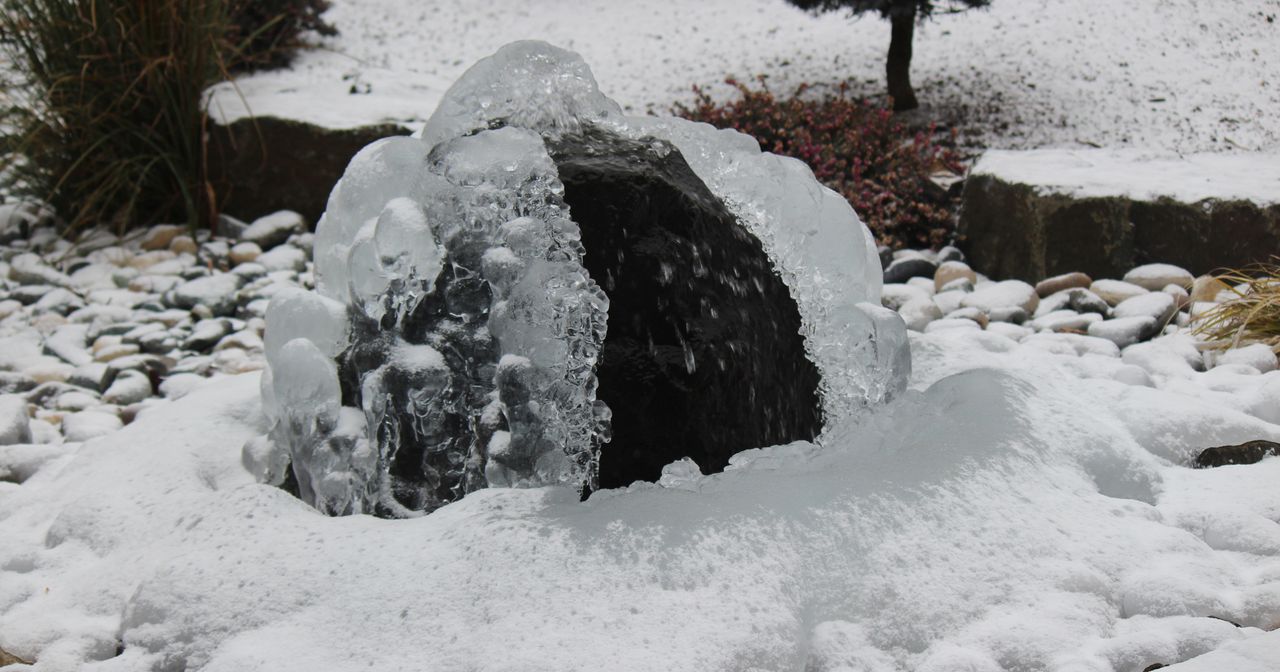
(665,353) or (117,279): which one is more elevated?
(665,353)

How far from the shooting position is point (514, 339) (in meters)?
1.98

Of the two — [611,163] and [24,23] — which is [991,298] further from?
[24,23]

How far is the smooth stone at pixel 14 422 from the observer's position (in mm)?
2627

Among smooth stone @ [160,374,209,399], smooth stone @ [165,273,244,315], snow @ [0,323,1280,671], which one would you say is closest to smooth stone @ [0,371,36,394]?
smooth stone @ [160,374,209,399]

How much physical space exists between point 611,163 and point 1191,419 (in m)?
1.19

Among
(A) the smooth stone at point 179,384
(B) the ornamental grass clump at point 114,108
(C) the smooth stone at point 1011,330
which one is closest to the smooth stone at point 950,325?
(C) the smooth stone at point 1011,330

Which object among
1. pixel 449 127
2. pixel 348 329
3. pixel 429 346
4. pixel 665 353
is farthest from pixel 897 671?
pixel 449 127

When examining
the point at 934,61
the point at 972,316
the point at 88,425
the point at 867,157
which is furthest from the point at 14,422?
the point at 934,61

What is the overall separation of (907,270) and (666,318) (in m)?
1.81

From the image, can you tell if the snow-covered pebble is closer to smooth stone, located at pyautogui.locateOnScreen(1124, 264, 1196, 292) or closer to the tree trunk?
smooth stone, located at pyautogui.locateOnScreen(1124, 264, 1196, 292)

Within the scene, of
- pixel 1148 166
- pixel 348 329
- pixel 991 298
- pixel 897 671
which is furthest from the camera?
pixel 1148 166

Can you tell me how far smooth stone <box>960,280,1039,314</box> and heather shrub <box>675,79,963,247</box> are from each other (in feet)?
1.88

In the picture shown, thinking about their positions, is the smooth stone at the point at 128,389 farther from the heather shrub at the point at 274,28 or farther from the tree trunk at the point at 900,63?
the tree trunk at the point at 900,63

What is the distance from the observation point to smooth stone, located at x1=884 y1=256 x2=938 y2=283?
3732 mm
